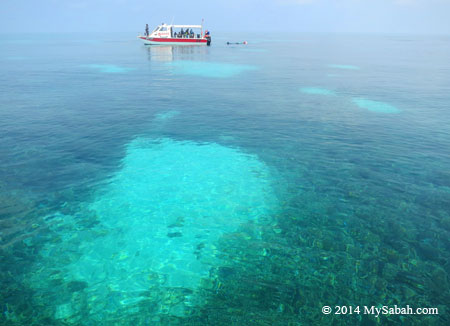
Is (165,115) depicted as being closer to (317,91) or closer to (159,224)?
(159,224)

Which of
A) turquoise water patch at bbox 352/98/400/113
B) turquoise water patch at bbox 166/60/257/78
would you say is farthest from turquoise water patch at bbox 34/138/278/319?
turquoise water patch at bbox 166/60/257/78

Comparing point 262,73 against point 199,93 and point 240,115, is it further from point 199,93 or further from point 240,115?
point 240,115

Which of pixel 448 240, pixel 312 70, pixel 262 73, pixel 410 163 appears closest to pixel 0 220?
pixel 448 240

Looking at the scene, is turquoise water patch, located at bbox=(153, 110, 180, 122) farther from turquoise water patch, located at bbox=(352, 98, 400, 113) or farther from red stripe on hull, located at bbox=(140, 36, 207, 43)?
red stripe on hull, located at bbox=(140, 36, 207, 43)

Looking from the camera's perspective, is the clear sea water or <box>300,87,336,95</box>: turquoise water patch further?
<box>300,87,336,95</box>: turquoise water patch

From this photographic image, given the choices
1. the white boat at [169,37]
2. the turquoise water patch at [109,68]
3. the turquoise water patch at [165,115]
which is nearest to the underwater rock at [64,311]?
the turquoise water patch at [165,115]

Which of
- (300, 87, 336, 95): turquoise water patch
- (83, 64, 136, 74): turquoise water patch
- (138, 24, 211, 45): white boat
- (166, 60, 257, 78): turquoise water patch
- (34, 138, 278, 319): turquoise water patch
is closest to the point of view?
(34, 138, 278, 319): turquoise water patch

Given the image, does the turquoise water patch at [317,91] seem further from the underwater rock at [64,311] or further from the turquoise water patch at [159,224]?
the underwater rock at [64,311]
